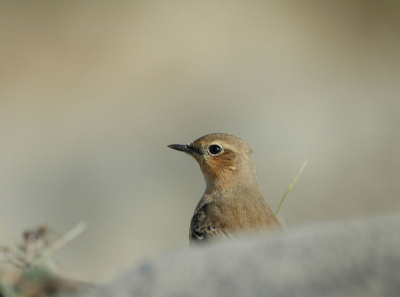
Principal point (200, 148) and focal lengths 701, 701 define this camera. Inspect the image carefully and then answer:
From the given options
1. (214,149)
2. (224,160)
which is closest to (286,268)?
(224,160)

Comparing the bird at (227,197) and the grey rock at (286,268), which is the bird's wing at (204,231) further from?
the grey rock at (286,268)

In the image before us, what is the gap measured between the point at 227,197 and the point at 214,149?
2.32ft

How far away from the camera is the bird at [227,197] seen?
5.97 meters

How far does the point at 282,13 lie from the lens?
22344 millimetres

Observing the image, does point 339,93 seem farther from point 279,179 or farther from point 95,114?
point 95,114

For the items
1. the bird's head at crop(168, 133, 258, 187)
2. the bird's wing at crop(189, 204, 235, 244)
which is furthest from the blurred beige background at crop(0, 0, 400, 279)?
the bird's wing at crop(189, 204, 235, 244)

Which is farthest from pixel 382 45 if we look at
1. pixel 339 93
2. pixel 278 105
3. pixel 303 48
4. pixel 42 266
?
pixel 42 266

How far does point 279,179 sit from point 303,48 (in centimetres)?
895

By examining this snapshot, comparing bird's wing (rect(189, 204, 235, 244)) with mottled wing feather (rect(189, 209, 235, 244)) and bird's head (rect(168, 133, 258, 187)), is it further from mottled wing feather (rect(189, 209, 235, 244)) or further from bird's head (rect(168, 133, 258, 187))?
bird's head (rect(168, 133, 258, 187))

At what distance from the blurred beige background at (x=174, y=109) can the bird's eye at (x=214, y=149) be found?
1971 mm

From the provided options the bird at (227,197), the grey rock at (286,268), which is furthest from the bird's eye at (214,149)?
the grey rock at (286,268)

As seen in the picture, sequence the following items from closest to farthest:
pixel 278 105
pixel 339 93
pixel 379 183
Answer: pixel 379 183
pixel 278 105
pixel 339 93

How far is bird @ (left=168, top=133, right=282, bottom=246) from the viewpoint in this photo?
5973mm

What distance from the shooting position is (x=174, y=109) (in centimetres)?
1792
